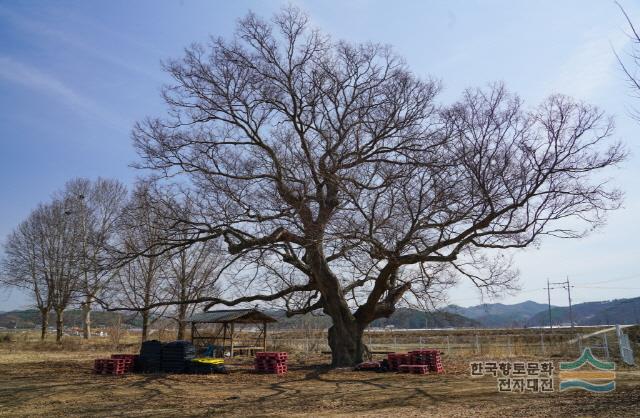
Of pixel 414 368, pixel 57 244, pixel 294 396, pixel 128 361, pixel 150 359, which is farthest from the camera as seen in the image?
pixel 57 244

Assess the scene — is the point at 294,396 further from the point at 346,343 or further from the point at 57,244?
the point at 57,244

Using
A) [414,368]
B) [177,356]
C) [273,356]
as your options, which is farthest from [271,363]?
[414,368]

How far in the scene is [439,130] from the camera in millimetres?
18641

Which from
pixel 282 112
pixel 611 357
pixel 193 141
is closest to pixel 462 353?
pixel 611 357

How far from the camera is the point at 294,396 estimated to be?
13242 mm

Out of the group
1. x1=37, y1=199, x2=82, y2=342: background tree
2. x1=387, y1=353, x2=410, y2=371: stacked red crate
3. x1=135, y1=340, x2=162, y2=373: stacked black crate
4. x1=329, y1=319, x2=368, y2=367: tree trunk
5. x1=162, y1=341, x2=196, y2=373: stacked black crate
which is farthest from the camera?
x1=37, y1=199, x2=82, y2=342: background tree

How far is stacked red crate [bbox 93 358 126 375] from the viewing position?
19.2 m

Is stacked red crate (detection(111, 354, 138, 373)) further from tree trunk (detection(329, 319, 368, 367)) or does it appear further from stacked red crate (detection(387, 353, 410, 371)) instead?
stacked red crate (detection(387, 353, 410, 371))

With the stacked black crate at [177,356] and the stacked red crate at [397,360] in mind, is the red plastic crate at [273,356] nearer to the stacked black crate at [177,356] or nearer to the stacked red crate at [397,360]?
the stacked black crate at [177,356]

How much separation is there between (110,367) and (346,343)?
363 inches

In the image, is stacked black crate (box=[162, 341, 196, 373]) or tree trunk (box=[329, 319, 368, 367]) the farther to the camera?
tree trunk (box=[329, 319, 368, 367])

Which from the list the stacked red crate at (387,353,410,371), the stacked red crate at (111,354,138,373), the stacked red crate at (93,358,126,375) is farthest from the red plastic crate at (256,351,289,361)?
the stacked red crate at (93,358,126,375)

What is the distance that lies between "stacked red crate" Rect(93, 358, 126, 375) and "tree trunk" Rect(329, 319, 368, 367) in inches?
326

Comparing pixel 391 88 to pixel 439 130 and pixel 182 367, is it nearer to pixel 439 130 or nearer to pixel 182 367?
pixel 439 130
